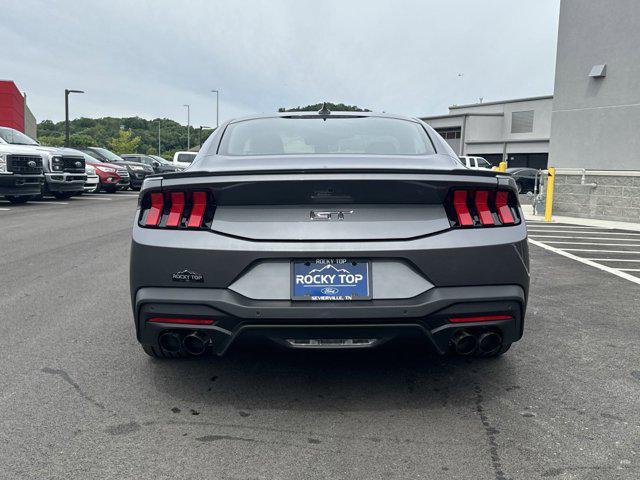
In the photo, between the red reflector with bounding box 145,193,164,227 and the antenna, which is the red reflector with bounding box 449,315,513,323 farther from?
the antenna

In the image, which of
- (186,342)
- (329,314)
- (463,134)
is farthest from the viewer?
(463,134)

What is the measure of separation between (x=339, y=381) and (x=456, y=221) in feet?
3.70

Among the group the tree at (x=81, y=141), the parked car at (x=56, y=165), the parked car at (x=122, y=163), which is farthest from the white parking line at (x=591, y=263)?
the tree at (x=81, y=141)

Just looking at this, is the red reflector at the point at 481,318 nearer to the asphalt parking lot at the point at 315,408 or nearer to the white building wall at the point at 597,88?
the asphalt parking lot at the point at 315,408

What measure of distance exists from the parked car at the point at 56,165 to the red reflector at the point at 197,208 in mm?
13963

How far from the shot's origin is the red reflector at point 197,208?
109 inches

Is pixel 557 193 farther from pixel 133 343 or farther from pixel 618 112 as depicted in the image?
pixel 133 343

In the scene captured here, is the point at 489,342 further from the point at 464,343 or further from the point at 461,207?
the point at 461,207

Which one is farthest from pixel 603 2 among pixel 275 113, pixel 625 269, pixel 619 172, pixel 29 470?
pixel 29 470

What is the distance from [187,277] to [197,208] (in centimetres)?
33

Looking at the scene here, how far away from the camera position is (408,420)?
2.78 m

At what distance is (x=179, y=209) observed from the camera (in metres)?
2.82

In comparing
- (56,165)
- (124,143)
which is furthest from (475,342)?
(124,143)

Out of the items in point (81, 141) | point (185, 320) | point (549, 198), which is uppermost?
point (81, 141)
